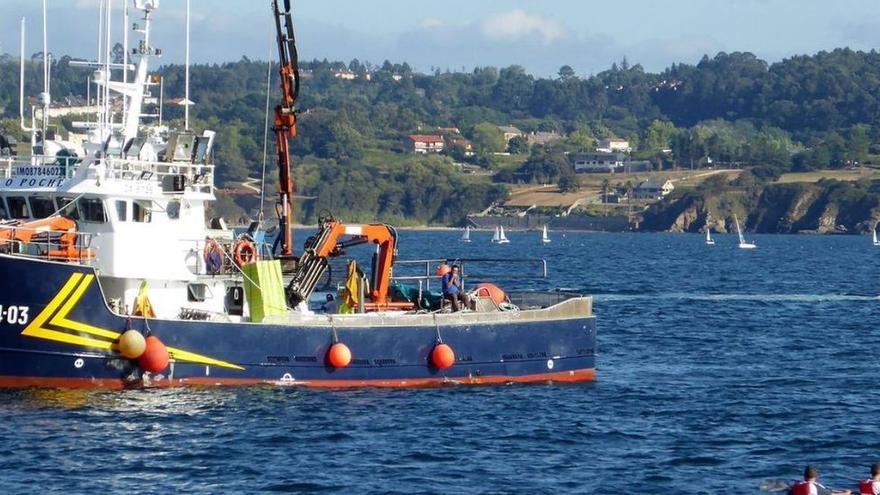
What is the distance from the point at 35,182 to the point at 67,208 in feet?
3.11

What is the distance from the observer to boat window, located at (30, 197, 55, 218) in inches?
1266

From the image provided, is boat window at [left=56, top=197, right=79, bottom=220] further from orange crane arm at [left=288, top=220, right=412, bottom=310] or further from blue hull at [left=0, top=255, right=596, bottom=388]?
orange crane arm at [left=288, top=220, right=412, bottom=310]

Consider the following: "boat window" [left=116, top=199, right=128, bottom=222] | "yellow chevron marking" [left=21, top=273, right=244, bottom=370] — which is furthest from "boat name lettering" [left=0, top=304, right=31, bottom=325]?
"boat window" [left=116, top=199, right=128, bottom=222]

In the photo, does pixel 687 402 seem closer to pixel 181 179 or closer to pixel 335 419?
pixel 335 419

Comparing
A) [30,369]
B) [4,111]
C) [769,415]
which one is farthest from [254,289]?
[4,111]

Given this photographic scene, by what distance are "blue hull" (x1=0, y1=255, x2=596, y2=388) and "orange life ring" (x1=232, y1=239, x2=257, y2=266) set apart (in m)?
2.17

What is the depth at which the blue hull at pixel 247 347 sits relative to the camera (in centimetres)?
3008

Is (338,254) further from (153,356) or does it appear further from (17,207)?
(17,207)

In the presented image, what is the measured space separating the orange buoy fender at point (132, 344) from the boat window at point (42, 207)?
3276 millimetres

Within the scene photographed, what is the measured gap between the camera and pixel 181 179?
3278 centimetres

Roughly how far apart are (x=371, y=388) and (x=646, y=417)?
17.4 ft

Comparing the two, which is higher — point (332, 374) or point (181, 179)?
point (181, 179)

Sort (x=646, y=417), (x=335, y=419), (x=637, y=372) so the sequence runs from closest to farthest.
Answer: (x=335, y=419) → (x=646, y=417) → (x=637, y=372)

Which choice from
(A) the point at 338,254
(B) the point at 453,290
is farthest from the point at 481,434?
(A) the point at 338,254
